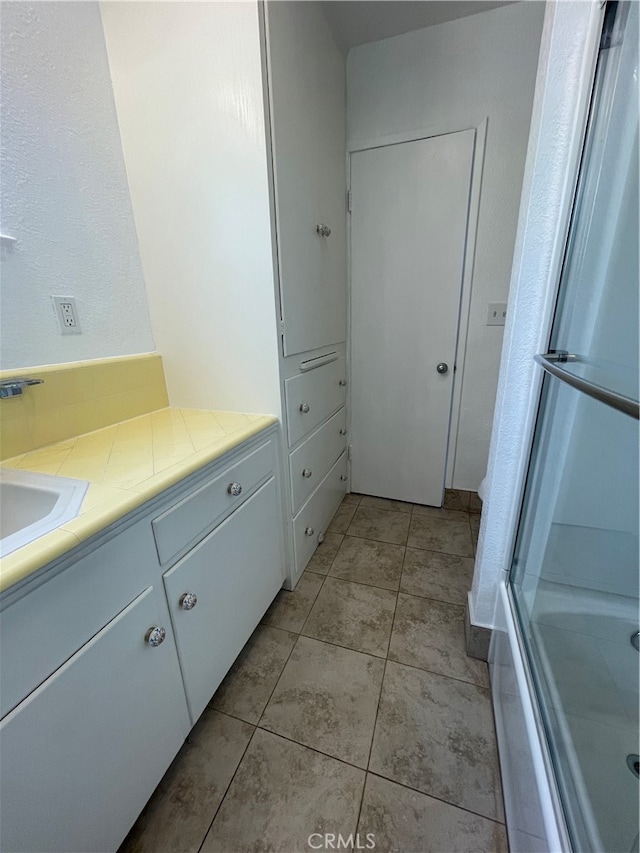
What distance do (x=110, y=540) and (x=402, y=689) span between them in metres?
1.07

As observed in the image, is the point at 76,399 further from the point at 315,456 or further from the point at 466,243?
the point at 466,243

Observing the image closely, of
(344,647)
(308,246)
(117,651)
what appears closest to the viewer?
(117,651)

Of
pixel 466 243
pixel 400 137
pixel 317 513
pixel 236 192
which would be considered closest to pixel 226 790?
pixel 317 513

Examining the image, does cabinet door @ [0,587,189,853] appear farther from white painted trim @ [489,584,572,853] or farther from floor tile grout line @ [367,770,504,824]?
white painted trim @ [489,584,572,853]

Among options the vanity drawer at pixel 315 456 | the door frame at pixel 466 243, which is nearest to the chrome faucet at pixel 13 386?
the vanity drawer at pixel 315 456

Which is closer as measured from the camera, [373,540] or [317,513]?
[317,513]

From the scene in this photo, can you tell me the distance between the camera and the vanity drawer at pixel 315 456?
4.88 ft

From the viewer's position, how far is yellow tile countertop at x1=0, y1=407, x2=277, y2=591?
22.5 inches

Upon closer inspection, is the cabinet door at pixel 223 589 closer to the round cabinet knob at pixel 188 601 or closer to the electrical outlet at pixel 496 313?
the round cabinet knob at pixel 188 601

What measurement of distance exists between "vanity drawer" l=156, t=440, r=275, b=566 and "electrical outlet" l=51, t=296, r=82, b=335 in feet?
2.33

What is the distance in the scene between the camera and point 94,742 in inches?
25.8

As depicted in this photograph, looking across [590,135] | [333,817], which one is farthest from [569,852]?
[590,135]

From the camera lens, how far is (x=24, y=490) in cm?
81

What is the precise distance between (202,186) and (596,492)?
5.06 ft
